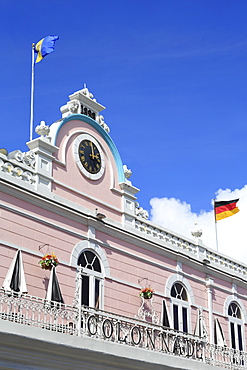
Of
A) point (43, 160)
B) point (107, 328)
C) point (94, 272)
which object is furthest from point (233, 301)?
point (43, 160)

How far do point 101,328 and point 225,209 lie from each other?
1039 cm

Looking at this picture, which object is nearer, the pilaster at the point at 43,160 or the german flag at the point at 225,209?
the pilaster at the point at 43,160

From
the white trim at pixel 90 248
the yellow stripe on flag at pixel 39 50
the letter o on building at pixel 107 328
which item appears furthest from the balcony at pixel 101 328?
the yellow stripe on flag at pixel 39 50

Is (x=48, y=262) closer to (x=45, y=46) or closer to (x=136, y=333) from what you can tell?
(x=136, y=333)

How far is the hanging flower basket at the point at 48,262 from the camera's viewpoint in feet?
53.7

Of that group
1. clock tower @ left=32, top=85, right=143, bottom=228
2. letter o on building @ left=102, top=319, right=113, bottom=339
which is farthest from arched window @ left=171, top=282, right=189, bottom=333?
letter o on building @ left=102, top=319, right=113, bottom=339

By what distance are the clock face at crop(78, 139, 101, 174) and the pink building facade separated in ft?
0.12

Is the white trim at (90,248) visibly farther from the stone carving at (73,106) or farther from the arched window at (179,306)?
the stone carving at (73,106)

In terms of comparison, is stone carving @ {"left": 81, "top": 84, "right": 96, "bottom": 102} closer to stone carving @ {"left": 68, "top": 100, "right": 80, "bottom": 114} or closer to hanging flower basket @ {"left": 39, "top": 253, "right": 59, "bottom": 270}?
stone carving @ {"left": 68, "top": 100, "right": 80, "bottom": 114}

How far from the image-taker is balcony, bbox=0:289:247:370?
1431 cm

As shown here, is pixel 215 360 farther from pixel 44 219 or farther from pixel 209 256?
pixel 44 219

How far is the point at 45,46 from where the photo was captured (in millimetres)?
19953

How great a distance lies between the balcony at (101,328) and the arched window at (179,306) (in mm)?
1641

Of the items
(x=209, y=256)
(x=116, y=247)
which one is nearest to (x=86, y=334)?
(x=116, y=247)
